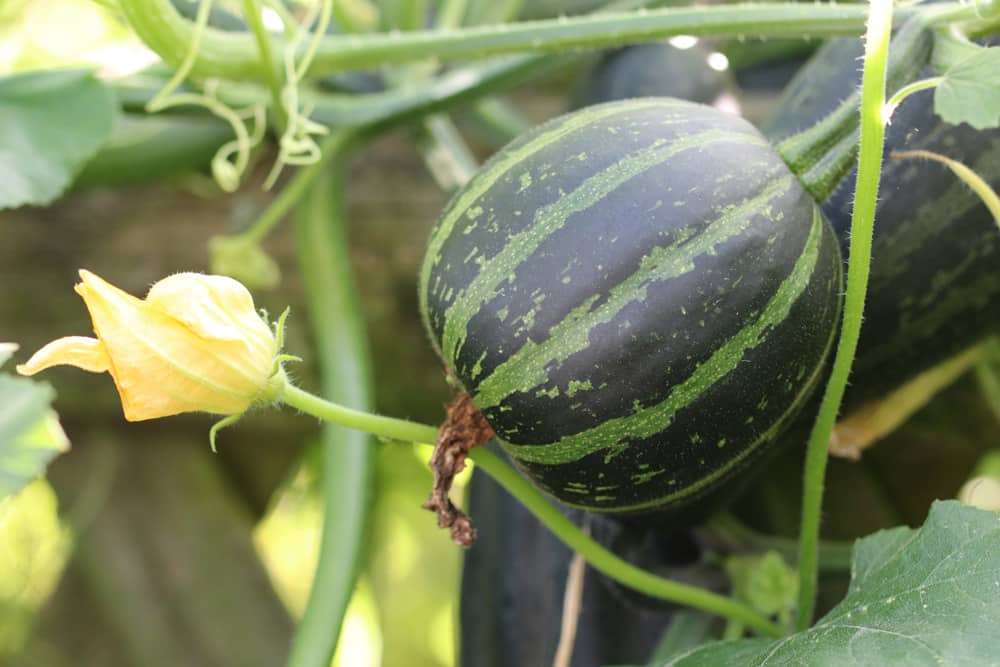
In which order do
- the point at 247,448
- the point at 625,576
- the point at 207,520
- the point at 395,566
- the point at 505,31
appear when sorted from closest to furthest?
1. the point at 625,576
2. the point at 505,31
3. the point at 207,520
4. the point at 247,448
5. the point at 395,566

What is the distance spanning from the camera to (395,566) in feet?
7.68

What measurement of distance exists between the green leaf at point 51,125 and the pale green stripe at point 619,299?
550 mm

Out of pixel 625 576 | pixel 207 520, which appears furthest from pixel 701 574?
pixel 207 520

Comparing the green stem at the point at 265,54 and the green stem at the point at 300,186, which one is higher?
the green stem at the point at 300,186

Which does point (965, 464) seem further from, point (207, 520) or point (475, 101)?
point (207, 520)

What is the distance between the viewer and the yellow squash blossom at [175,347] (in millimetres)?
706

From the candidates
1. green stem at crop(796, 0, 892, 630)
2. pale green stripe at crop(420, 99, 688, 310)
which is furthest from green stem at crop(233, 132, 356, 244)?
green stem at crop(796, 0, 892, 630)

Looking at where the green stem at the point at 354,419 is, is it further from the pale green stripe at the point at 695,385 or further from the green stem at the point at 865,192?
the green stem at the point at 865,192

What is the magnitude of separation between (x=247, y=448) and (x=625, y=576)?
123cm

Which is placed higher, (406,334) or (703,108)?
(406,334)

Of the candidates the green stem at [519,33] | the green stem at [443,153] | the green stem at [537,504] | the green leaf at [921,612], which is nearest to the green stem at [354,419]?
the green stem at [537,504]

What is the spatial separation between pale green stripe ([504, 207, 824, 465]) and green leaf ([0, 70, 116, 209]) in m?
0.61

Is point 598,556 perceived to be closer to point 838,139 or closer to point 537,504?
point 537,504

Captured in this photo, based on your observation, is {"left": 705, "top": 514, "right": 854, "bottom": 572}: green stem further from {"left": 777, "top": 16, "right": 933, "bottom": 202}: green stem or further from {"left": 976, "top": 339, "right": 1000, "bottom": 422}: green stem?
{"left": 777, "top": 16, "right": 933, "bottom": 202}: green stem
